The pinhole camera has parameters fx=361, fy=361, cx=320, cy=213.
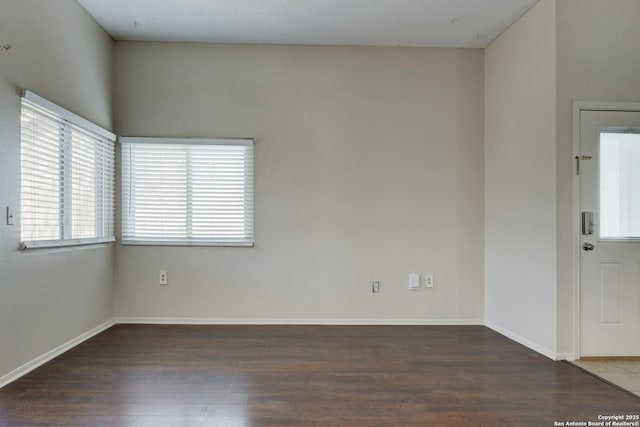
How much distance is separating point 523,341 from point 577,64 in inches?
94.3

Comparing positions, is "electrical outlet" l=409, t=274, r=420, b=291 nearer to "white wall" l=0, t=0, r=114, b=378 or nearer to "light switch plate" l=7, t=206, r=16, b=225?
"white wall" l=0, t=0, r=114, b=378

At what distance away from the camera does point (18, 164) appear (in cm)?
253

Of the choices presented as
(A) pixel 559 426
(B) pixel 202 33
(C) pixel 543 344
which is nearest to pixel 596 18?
(C) pixel 543 344

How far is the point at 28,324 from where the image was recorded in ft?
8.66

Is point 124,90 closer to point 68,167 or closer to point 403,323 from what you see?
point 68,167

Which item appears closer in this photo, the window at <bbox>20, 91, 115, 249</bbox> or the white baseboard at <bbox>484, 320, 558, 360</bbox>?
the window at <bbox>20, 91, 115, 249</bbox>

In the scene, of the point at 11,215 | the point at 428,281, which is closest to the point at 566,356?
the point at 428,281

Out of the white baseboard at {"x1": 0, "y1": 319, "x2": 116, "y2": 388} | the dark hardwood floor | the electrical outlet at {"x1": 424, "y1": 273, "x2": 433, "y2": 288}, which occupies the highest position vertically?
the electrical outlet at {"x1": 424, "y1": 273, "x2": 433, "y2": 288}

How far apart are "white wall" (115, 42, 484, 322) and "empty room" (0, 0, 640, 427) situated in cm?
2

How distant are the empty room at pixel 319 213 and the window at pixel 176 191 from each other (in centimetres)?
2

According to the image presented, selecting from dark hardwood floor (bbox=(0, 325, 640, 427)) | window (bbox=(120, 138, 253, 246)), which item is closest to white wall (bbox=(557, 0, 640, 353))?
dark hardwood floor (bbox=(0, 325, 640, 427))

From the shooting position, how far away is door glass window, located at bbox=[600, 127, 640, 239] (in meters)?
2.95

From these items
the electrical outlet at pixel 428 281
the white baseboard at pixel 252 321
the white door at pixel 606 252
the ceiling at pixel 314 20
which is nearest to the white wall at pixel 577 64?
the white door at pixel 606 252

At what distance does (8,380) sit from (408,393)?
2669 mm
